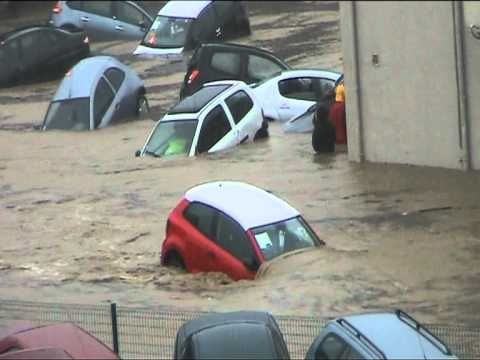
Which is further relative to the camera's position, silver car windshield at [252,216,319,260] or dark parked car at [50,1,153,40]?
dark parked car at [50,1,153,40]

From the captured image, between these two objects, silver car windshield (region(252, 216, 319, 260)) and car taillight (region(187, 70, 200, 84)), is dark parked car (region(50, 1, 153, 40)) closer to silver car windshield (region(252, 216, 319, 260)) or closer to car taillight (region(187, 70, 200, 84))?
car taillight (region(187, 70, 200, 84))

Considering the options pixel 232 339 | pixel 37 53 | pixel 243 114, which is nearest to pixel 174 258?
pixel 232 339

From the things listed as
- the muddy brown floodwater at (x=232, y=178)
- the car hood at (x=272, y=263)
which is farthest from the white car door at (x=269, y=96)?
the car hood at (x=272, y=263)

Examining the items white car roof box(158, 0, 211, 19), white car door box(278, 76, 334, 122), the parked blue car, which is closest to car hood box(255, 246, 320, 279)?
the parked blue car

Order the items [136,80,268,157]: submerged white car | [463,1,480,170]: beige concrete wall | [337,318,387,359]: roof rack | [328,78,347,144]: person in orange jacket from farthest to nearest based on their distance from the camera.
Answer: [328,78,347,144]: person in orange jacket → [136,80,268,157]: submerged white car → [463,1,480,170]: beige concrete wall → [337,318,387,359]: roof rack

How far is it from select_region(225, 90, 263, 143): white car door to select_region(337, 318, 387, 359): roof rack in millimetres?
13641

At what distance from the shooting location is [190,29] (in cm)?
3534

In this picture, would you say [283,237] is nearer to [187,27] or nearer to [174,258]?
[174,258]

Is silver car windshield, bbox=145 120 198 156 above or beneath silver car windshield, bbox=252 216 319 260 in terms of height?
beneath

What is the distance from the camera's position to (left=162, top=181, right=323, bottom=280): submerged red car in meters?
16.5

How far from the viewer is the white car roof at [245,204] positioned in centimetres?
1656

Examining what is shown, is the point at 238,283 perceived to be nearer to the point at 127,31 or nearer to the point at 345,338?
the point at 345,338

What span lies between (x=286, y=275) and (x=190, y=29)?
19.7 metres

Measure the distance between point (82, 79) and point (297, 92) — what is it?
4306mm
